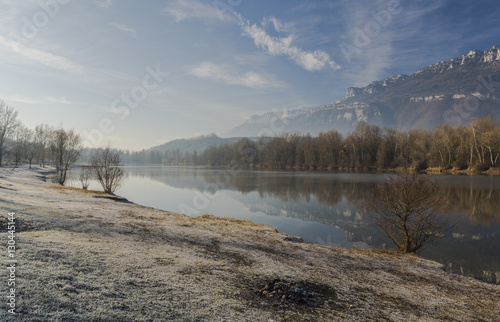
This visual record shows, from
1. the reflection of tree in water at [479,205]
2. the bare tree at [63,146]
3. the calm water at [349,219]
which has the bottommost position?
the calm water at [349,219]

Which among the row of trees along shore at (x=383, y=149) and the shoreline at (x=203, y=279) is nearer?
the shoreline at (x=203, y=279)

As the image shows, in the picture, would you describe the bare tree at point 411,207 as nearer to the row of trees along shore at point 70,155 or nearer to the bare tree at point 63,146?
the row of trees along shore at point 70,155

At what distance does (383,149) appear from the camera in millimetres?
94250

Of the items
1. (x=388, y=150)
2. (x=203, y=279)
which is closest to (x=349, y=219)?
(x=203, y=279)

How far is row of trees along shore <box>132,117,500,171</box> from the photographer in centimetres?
7344

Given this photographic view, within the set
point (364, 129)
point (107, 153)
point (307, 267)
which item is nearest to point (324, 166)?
point (364, 129)

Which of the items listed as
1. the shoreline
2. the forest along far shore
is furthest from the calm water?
the forest along far shore

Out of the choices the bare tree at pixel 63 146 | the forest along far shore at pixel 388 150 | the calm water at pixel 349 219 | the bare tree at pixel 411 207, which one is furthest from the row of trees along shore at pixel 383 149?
the bare tree at pixel 63 146

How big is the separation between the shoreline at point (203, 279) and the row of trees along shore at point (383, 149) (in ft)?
195

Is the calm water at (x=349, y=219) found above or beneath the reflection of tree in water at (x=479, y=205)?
beneath

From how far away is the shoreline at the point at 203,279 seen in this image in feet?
16.4

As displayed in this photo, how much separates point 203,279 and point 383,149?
101496 millimetres

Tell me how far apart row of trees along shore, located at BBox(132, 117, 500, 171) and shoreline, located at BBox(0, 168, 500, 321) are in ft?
195

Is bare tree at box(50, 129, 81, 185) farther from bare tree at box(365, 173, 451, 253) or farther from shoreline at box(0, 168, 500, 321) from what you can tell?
bare tree at box(365, 173, 451, 253)
